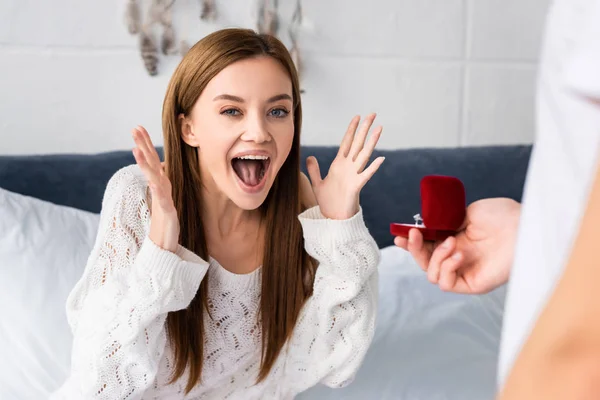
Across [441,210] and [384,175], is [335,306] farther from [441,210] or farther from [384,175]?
[384,175]

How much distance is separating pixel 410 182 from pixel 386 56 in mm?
447

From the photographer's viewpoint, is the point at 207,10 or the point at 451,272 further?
the point at 207,10

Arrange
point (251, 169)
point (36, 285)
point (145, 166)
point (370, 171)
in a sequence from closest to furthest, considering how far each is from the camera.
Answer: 1. point (145, 166)
2. point (370, 171)
3. point (251, 169)
4. point (36, 285)

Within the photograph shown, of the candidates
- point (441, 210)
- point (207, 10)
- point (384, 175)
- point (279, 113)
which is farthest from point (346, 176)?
point (207, 10)

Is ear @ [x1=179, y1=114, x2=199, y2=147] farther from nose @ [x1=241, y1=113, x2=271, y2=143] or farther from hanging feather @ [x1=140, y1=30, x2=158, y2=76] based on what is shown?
hanging feather @ [x1=140, y1=30, x2=158, y2=76]

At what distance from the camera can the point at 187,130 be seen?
143cm

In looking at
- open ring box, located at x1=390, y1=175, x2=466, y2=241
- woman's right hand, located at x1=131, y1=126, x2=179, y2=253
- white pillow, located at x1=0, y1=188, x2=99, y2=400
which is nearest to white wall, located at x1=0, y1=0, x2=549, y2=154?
Result: white pillow, located at x1=0, y1=188, x2=99, y2=400

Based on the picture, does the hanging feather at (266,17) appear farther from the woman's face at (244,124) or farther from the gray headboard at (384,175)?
the woman's face at (244,124)

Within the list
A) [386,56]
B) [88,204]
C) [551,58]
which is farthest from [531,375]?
[386,56]

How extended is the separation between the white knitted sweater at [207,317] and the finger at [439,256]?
47 centimetres

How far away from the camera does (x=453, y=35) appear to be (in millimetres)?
2510

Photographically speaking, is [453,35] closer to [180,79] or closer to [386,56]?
[386,56]

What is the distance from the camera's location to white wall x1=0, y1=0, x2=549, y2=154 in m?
2.09

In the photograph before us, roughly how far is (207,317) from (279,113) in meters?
0.45
